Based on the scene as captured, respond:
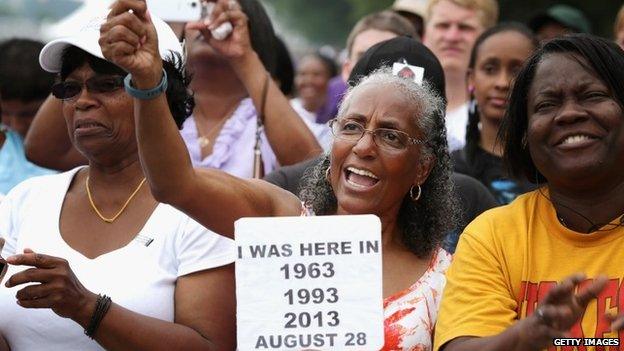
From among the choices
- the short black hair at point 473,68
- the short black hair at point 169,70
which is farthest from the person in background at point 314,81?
the short black hair at point 169,70

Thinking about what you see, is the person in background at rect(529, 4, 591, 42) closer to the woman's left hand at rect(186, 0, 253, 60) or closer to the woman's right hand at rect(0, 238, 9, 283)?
the woman's left hand at rect(186, 0, 253, 60)

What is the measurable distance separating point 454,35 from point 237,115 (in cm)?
224

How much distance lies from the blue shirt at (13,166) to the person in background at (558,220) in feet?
10.1

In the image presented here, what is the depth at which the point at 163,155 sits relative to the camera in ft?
15.2

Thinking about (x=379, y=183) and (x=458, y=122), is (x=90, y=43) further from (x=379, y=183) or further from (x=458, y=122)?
(x=458, y=122)

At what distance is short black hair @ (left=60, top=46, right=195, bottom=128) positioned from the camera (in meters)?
5.46

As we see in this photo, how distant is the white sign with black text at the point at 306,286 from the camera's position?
4.55m

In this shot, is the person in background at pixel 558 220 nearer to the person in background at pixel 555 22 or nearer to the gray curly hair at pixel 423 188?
the gray curly hair at pixel 423 188

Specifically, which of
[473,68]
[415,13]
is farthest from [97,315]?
Result: [415,13]

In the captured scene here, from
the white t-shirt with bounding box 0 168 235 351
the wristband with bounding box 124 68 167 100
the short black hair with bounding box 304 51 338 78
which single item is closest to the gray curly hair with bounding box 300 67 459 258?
the white t-shirt with bounding box 0 168 235 351

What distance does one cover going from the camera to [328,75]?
15.0 meters

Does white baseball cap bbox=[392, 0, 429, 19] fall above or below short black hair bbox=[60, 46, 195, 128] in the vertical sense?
A: above

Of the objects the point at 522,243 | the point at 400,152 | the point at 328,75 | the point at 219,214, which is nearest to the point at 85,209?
the point at 219,214

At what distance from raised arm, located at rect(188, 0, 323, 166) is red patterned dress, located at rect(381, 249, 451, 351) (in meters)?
1.63
